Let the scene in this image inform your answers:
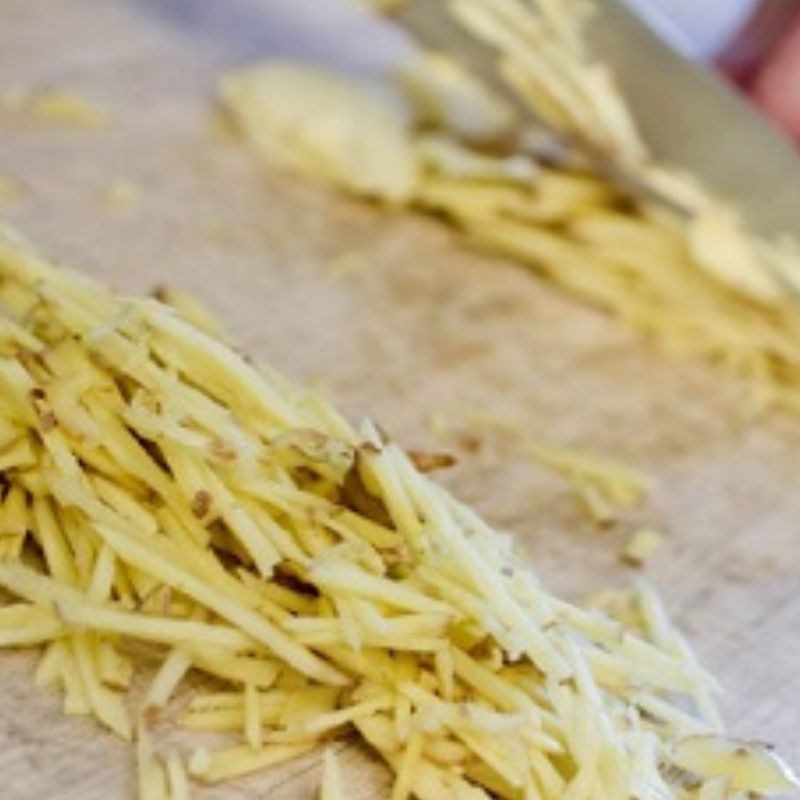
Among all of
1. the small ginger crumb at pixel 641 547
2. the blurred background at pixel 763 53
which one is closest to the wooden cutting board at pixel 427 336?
the small ginger crumb at pixel 641 547

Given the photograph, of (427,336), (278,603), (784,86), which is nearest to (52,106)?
(427,336)

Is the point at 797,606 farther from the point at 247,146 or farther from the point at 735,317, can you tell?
the point at 247,146

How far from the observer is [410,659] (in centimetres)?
97

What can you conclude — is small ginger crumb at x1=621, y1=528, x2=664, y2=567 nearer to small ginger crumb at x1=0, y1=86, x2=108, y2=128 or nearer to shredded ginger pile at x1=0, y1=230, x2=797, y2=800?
shredded ginger pile at x1=0, y1=230, x2=797, y2=800

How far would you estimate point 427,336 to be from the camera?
1.51 metres

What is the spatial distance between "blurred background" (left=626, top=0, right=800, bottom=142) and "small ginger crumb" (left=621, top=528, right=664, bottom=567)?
20.2 inches

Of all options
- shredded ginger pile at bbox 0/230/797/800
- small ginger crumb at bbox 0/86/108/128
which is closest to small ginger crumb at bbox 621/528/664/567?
shredded ginger pile at bbox 0/230/797/800

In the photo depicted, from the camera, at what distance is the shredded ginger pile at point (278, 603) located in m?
0.95

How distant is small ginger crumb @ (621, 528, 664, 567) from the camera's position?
1244 mm

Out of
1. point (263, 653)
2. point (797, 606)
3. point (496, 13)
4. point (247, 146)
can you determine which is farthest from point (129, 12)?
point (263, 653)

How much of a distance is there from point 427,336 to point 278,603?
555 mm

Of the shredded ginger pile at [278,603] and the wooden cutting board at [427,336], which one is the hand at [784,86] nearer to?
the wooden cutting board at [427,336]

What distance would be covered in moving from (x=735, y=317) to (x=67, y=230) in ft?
1.74

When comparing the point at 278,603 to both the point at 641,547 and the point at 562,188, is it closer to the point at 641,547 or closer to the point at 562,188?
the point at 641,547
